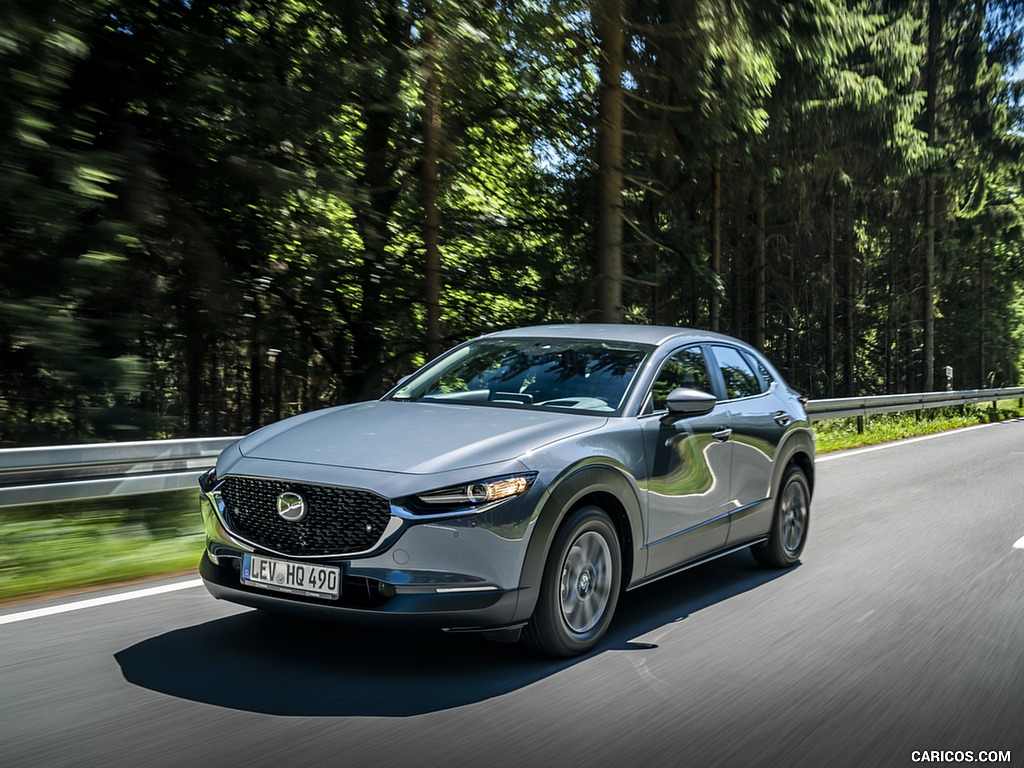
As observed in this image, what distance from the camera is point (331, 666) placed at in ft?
15.0

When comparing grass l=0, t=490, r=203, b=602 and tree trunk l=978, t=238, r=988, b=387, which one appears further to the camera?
tree trunk l=978, t=238, r=988, b=387

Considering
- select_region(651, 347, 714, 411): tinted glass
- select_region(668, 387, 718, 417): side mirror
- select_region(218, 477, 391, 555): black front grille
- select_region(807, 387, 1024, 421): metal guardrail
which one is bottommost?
select_region(218, 477, 391, 555): black front grille

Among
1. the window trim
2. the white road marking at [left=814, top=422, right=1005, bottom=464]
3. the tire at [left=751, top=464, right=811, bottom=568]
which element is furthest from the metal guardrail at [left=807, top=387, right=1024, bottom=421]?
the window trim

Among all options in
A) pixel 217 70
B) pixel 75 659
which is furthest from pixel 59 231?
pixel 75 659

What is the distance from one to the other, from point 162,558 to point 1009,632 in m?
5.07

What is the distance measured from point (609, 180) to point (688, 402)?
11.1 m

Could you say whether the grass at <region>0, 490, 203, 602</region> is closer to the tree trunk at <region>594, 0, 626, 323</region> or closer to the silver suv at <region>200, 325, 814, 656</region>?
the silver suv at <region>200, 325, 814, 656</region>

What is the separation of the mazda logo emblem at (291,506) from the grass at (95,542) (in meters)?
2.28

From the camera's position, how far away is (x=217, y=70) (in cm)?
1028

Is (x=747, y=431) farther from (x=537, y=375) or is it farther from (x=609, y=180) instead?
(x=609, y=180)

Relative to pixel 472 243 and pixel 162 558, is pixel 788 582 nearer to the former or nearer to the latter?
pixel 162 558

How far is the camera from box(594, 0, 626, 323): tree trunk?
15.6 m

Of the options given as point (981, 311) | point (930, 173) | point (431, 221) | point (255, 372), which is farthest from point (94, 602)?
point (981, 311)

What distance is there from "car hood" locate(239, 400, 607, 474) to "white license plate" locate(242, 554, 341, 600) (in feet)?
1.46
